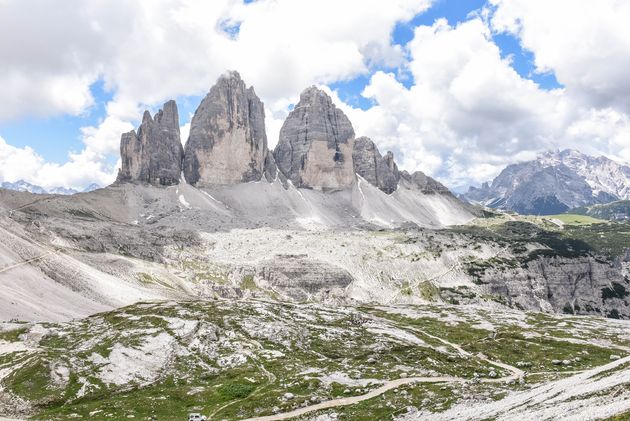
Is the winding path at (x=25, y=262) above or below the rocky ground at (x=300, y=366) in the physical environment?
above

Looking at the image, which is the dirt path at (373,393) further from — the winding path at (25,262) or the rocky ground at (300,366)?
the winding path at (25,262)

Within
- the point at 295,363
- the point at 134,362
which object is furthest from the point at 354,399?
the point at 134,362

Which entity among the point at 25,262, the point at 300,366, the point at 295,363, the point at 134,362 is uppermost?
the point at 25,262

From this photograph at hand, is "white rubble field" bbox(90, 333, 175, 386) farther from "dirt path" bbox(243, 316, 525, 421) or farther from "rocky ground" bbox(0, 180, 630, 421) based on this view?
"dirt path" bbox(243, 316, 525, 421)

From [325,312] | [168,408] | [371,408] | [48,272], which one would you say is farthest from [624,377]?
[48,272]

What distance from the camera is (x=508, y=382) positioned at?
72.8 m

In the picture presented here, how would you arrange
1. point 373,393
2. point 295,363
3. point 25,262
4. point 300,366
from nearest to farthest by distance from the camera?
point 373,393, point 300,366, point 295,363, point 25,262

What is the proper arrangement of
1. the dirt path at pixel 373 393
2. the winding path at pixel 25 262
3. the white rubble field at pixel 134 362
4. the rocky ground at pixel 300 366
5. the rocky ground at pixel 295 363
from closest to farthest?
the rocky ground at pixel 300 366
the rocky ground at pixel 295 363
the dirt path at pixel 373 393
the white rubble field at pixel 134 362
the winding path at pixel 25 262

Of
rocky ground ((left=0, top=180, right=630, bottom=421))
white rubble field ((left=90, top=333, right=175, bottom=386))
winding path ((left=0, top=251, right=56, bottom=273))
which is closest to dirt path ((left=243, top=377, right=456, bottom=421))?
rocky ground ((left=0, top=180, right=630, bottom=421))

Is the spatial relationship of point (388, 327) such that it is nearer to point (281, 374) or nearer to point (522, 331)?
point (522, 331)

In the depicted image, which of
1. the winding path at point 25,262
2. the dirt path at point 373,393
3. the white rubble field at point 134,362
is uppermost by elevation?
the winding path at point 25,262

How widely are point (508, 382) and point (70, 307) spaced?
139663 millimetres

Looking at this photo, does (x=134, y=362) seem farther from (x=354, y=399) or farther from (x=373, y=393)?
(x=373, y=393)

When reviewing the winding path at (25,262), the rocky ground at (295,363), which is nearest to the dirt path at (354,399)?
the rocky ground at (295,363)
